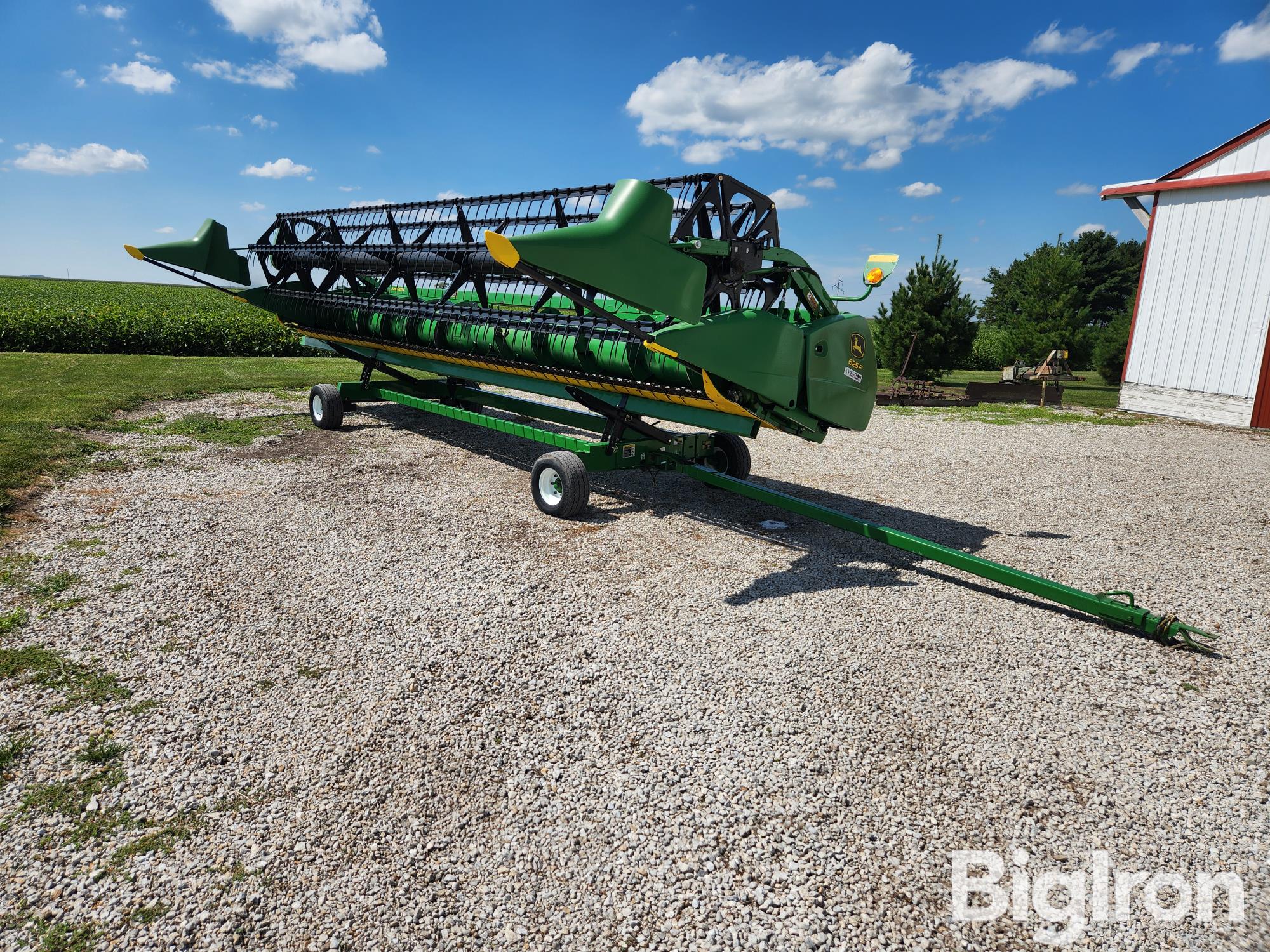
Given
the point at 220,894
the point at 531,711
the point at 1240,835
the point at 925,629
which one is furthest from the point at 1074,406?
the point at 220,894

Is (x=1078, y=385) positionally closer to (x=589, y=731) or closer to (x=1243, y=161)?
(x=1243, y=161)

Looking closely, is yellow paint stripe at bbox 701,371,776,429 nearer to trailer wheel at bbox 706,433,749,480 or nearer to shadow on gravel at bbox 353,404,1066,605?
shadow on gravel at bbox 353,404,1066,605

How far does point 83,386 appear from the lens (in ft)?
39.9

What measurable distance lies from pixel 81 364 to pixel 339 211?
9426mm

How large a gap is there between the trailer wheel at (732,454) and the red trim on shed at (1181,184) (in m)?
13.4

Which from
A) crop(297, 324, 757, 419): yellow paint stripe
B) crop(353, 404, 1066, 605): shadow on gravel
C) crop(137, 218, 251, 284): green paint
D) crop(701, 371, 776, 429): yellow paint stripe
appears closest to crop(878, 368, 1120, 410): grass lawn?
crop(353, 404, 1066, 605): shadow on gravel

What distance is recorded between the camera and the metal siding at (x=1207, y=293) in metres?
13.6

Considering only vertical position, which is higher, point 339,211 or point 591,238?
point 339,211

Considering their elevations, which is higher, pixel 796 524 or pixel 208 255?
pixel 208 255

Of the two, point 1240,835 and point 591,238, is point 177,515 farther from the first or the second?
point 1240,835

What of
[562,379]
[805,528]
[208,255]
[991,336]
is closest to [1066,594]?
[805,528]

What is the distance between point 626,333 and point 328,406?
554cm

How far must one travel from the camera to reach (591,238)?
4414mm

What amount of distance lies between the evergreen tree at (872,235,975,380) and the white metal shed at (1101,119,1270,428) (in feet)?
16.0
